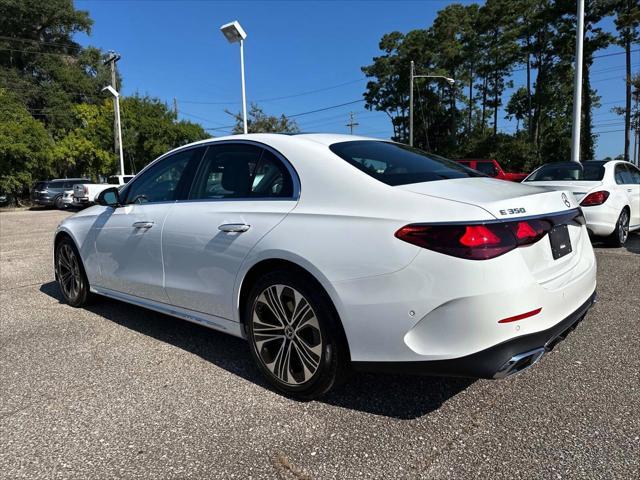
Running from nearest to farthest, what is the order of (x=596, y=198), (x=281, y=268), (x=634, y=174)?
1. (x=281, y=268)
2. (x=596, y=198)
3. (x=634, y=174)

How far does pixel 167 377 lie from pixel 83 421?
63 cm

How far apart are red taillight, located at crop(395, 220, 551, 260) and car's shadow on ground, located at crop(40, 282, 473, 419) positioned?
3.40 feet

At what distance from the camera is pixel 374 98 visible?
160ft

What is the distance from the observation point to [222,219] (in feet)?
10.3

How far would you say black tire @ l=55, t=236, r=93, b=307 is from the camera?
4.80 m

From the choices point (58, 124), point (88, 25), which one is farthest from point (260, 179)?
point (88, 25)

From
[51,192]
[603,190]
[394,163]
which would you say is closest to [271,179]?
[394,163]

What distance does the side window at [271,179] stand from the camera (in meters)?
2.94

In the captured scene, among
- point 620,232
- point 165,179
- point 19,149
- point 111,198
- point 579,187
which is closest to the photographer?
point 165,179

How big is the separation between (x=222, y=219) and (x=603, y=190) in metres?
6.19

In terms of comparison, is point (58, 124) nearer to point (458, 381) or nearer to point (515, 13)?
point (515, 13)

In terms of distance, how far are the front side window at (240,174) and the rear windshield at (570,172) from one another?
242 inches

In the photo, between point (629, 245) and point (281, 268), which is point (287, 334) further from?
point (629, 245)

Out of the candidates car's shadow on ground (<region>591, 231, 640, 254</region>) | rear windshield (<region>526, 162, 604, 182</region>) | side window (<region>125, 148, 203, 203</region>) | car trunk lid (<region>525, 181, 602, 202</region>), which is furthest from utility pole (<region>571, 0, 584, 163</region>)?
side window (<region>125, 148, 203, 203</region>)
